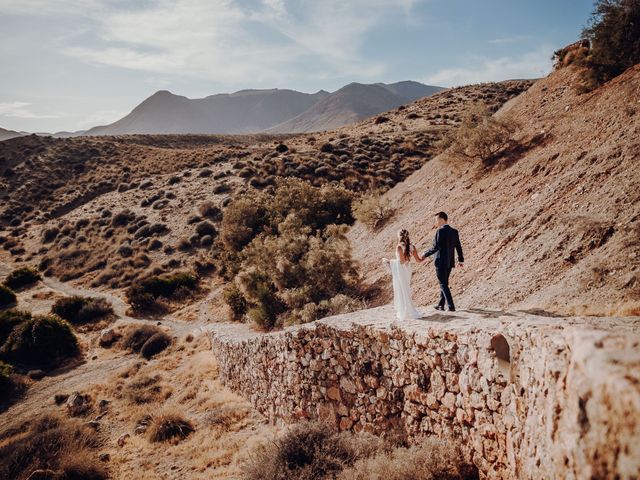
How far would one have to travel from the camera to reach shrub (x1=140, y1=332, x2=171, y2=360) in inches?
704

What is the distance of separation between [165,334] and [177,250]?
517 inches

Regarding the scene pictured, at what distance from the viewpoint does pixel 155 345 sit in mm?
18234

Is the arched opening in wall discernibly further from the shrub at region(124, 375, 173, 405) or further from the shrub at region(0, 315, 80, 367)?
the shrub at region(0, 315, 80, 367)

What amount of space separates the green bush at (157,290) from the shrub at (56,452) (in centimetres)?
1211

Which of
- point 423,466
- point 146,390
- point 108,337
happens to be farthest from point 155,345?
point 423,466

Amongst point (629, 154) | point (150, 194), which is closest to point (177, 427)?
point (629, 154)

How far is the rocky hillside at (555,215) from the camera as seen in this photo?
6.75 m

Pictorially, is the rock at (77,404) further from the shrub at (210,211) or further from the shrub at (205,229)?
the shrub at (210,211)

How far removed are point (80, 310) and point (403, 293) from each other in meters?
23.3

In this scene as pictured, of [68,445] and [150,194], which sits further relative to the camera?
[150,194]

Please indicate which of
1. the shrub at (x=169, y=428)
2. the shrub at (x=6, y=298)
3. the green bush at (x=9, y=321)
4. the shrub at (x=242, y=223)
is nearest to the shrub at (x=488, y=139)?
the shrub at (x=169, y=428)

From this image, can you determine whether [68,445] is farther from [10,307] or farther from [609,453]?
[10,307]

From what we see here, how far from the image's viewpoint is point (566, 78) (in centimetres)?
1580

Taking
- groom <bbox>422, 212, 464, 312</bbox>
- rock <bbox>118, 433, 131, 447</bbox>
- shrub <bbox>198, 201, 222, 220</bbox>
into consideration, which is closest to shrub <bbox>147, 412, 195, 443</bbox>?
rock <bbox>118, 433, 131, 447</bbox>
